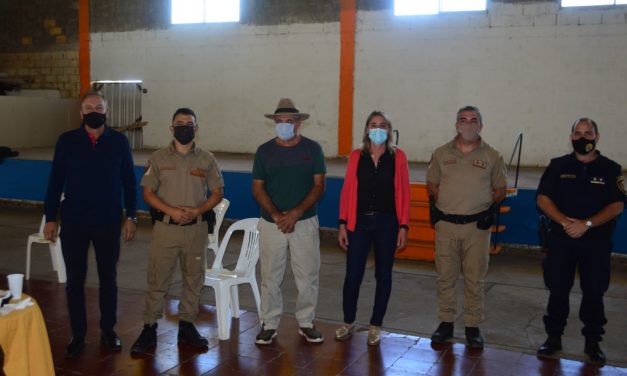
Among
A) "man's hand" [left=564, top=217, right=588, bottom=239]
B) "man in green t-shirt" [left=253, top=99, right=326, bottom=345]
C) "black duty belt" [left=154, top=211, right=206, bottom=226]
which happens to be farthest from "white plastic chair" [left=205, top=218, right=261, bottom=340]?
"man's hand" [left=564, top=217, right=588, bottom=239]

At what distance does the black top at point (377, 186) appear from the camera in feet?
12.9

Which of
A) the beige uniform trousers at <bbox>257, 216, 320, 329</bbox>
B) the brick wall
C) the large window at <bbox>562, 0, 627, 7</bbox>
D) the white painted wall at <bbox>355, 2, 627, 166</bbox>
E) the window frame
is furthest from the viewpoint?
the brick wall

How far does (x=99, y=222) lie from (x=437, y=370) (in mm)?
2135

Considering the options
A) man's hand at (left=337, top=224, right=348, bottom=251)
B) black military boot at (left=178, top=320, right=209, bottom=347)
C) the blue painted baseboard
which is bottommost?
black military boot at (left=178, top=320, right=209, bottom=347)

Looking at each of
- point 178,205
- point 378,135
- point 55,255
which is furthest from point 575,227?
point 55,255

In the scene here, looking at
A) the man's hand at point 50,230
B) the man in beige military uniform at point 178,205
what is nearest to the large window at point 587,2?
the man in beige military uniform at point 178,205

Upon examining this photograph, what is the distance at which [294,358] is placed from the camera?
12.6 feet

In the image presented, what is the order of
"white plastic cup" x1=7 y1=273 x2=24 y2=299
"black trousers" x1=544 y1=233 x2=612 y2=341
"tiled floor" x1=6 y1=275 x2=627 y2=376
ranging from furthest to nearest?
"black trousers" x1=544 y1=233 x2=612 y2=341 → "tiled floor" x1=6 y1=275 x2=627 y2=376 → "white plastic cup" x1=7 y1=273 x2=24 y2=299

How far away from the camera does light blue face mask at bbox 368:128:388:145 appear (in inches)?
154

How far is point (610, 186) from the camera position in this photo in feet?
12.2

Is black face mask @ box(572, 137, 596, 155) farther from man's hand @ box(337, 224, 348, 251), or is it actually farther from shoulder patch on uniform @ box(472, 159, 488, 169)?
man's hand @ box(337, 224, 348, 251)

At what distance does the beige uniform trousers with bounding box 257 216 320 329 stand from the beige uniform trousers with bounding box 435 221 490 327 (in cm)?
80

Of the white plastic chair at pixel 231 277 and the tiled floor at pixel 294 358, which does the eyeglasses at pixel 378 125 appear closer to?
the white plastic chair at pixel 231 277

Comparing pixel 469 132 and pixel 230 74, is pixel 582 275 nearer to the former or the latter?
pixel 469 132
